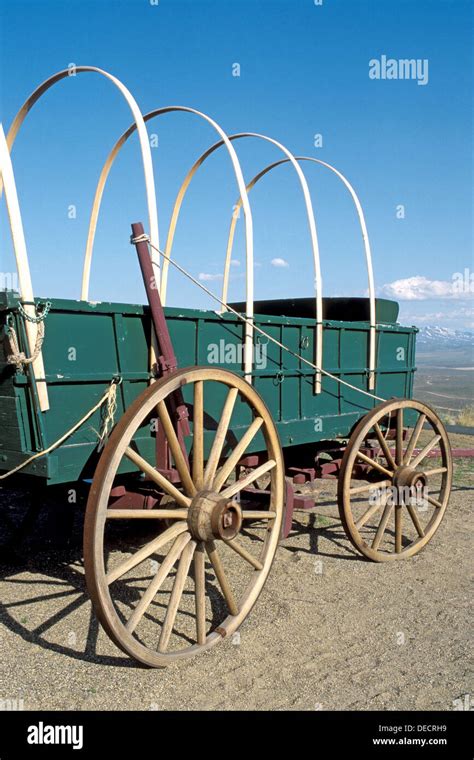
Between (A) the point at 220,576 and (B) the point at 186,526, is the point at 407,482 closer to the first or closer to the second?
(A) the point at 220,576

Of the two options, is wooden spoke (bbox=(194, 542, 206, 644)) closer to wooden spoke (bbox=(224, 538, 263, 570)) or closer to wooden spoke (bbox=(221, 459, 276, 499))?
wooden spoke (bbox=(224, 538, 263, 570))

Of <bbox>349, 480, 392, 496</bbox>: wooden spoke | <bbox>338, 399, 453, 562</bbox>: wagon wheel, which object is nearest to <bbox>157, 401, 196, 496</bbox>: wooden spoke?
<bbox>338, 399, 453, 562</bbox>: wagon wheel

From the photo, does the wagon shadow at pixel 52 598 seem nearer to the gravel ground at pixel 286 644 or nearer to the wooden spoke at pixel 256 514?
the gravel ground at pixel 286 644

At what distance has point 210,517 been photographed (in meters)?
3.50

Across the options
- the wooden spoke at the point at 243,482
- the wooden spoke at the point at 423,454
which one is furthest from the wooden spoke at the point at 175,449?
the wooden spoke at the point at 423,454

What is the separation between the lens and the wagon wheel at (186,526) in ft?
9.84

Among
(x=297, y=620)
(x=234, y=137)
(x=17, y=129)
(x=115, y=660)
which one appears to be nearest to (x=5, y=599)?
(x=115, y=660)

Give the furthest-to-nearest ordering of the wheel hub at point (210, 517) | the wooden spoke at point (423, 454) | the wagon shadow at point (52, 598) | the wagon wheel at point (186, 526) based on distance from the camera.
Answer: the wooden spoke at point (423, 454), the wagon shadow at point (52, 598), the wheel hub at point (210, 517), the wagon wheel at point (186, 526)

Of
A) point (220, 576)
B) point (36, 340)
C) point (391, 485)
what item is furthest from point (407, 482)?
point (36, 340)

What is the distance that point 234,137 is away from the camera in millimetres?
5156

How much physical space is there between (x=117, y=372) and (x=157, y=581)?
1169 mm

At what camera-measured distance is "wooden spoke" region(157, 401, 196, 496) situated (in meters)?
3.31

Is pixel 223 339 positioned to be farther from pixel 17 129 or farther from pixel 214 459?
pixel 17 129

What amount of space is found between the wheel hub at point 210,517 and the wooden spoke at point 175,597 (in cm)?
9
